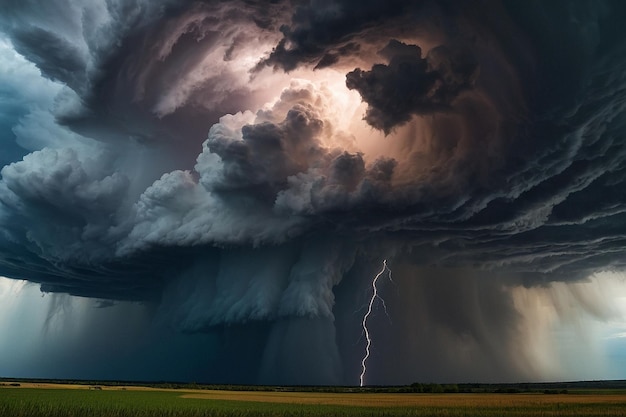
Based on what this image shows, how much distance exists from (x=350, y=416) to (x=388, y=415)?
435 cm

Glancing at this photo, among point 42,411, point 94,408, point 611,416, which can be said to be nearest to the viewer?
point 611,416

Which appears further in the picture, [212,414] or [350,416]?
[212,414]

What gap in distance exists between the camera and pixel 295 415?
193 feet

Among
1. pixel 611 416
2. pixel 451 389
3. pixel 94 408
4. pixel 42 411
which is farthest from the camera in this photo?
pixel 451 389

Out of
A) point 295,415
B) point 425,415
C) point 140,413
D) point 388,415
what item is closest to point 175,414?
point 140,413

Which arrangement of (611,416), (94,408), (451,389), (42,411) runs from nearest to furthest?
(611,416)
(42,411)
(94,408)
(451,389)

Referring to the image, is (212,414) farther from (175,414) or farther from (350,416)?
(350,416)

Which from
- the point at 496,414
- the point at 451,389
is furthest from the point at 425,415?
the point at 451,389

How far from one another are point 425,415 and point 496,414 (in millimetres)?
8492

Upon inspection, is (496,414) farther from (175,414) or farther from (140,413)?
(140,413)

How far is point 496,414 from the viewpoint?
5747 centimetres

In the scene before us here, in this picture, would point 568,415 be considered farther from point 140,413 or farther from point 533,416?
point 140,413

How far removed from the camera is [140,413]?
60.3 m

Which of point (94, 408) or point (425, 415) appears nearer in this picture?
point (425, 415)
